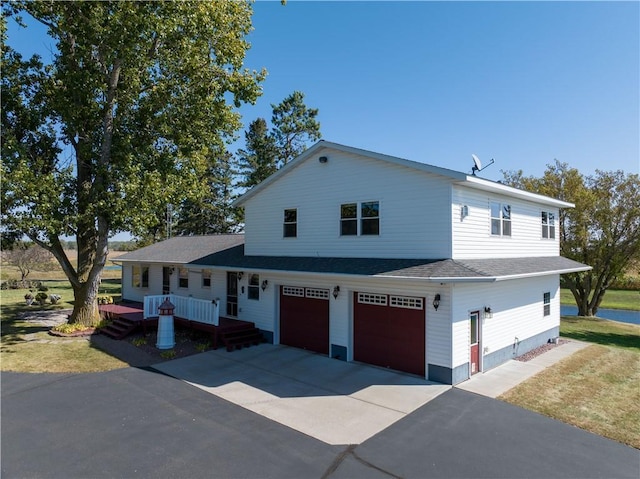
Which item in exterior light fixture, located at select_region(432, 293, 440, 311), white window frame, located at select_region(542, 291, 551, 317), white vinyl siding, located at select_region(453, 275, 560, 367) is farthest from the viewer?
white window frame, located at select_region(542, 291, 551, 317)

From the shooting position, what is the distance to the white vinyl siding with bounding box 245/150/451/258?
36.9 ft

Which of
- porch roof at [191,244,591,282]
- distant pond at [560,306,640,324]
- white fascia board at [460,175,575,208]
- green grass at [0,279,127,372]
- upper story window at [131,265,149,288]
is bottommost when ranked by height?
distant pond at [560,306,640,324]

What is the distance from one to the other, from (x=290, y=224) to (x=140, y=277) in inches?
503

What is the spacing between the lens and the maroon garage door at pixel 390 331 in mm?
11039

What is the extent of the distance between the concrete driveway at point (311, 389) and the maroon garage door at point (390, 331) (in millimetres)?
426

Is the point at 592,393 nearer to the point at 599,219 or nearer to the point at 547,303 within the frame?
the point at 547,303

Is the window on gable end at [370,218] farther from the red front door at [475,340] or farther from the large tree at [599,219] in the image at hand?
the large tree at [599,219]

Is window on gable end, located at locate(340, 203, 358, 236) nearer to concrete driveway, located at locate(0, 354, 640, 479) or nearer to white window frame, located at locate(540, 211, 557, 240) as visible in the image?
concrete driveway, located at locate(0, 354, 640, 479)

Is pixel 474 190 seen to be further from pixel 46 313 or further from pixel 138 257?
pixel 46 313

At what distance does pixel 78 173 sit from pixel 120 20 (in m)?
6.94

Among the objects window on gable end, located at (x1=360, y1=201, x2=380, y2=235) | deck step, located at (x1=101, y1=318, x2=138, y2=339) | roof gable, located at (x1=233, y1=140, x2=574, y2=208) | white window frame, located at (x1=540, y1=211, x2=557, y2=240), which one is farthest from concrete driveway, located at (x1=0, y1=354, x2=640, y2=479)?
white window frame, located at (x1=540, y1=211, x2=557, y2=240)

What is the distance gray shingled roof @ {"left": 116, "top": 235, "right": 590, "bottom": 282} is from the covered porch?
1983 mm

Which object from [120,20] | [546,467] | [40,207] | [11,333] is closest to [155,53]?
[120,20]

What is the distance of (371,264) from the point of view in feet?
38.7
